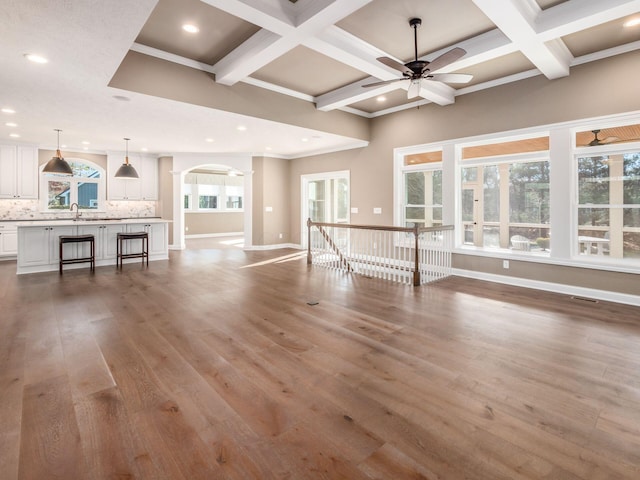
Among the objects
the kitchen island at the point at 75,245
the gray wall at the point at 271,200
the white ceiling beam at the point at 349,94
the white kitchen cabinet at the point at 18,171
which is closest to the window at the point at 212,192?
the gray wall at the point at 271,200

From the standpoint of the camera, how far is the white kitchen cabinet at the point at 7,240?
Answer: 25.8ft

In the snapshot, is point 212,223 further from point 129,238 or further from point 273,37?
point 273,37

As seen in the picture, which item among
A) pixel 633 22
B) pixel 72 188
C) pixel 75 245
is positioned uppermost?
pixel 633 22

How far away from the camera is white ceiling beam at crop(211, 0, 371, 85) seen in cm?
323

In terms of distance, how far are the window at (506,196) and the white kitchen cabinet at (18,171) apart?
9.90 metres

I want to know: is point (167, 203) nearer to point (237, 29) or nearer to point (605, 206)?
point (237, 29)

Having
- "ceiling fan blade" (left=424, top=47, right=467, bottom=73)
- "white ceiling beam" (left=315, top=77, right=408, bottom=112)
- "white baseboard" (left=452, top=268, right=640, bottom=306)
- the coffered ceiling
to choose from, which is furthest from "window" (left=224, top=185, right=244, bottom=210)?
"ceiling fan blade" (left=424, top=47, right=467, bottom=73)

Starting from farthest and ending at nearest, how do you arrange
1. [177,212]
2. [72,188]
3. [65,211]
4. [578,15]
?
[177,212]
[72,188]
[65,211]
[578,15]

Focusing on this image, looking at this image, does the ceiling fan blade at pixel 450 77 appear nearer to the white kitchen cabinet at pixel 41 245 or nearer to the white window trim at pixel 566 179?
the white window trim at pixel 566 179

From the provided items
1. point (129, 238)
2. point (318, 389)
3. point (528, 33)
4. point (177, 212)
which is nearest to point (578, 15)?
point (528, 33)

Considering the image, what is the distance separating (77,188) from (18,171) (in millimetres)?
1237

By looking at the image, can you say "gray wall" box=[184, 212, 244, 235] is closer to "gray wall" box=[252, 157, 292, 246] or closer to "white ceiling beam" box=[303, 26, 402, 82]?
"gray wall" box=[252, 157, 292, 246]

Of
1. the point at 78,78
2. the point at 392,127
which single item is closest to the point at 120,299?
the point at 78,78

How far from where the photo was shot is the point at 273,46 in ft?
13.1
